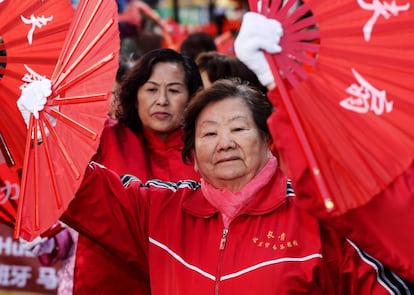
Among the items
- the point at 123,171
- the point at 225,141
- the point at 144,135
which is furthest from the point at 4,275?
the point at 225,141

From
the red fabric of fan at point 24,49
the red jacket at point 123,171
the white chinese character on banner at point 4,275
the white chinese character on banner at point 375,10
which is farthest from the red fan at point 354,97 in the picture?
the white chinese character on banner at point 4,275

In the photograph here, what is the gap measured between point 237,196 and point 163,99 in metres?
0.87

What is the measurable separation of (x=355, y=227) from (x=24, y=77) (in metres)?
1.12

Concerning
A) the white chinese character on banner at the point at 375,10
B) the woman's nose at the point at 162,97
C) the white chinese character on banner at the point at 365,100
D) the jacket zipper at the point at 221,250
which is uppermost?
the white chinese character on banner at the point at 375,10

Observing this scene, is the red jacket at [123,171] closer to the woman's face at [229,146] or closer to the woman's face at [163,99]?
the woman's face at [163,99]

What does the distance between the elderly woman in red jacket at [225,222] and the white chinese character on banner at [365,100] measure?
51cm

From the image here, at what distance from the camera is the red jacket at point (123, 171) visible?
130 inches

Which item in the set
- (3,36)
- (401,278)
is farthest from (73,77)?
(401,278)

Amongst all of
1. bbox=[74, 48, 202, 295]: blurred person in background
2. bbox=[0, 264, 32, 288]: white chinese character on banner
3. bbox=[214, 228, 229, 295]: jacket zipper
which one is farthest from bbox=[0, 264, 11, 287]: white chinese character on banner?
bbox=[214, 228, 229, 295]: jacket zipper

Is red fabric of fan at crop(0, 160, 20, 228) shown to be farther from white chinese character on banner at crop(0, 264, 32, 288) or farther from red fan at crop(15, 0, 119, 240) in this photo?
white chinese character on banner at crop(0, 264, 32, 288)

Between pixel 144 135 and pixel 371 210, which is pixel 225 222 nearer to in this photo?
pixel 371 210

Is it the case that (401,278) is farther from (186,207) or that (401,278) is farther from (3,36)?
(3,36)

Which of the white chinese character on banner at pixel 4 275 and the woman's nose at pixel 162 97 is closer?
the woman's nose at pixel 162 97

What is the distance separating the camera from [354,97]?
7.62 ft
